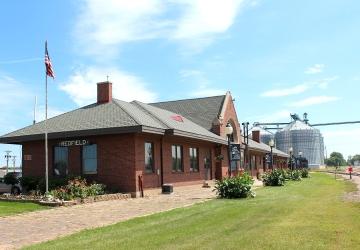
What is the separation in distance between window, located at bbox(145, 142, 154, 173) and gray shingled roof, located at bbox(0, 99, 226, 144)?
1.11 meters

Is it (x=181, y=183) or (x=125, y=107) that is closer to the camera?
(x=125, y=107)

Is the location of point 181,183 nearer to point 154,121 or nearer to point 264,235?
point 154,121

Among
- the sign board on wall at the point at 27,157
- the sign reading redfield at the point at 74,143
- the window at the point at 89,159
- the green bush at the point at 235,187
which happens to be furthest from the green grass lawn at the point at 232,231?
the sign board on wall at the point at 27,157

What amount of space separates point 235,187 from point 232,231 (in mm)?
10550

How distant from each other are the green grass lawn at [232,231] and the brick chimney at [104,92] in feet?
53.7

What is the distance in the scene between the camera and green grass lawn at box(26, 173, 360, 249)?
30.9ft

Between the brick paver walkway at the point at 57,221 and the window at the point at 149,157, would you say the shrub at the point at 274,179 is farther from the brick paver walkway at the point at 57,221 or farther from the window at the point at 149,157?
the brick paver walkway at the point at 57,221

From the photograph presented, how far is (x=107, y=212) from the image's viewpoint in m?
16.6

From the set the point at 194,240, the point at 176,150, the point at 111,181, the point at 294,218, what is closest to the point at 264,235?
the point at 194,240

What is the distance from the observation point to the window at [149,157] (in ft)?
87.9

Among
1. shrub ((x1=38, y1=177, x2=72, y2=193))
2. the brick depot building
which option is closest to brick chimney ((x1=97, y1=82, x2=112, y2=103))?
the brick depot building

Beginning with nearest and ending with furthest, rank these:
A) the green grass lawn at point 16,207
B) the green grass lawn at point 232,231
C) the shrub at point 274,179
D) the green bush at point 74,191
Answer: the green grass lawn at point 232,231 < the green grass lawn at point 16,207 < the green bush at point 74,191 < the shrub at point 274,179

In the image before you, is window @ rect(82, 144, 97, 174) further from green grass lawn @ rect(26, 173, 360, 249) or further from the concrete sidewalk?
green grass lawn @ rect(26, 173, 360, 249)

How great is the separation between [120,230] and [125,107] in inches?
707
